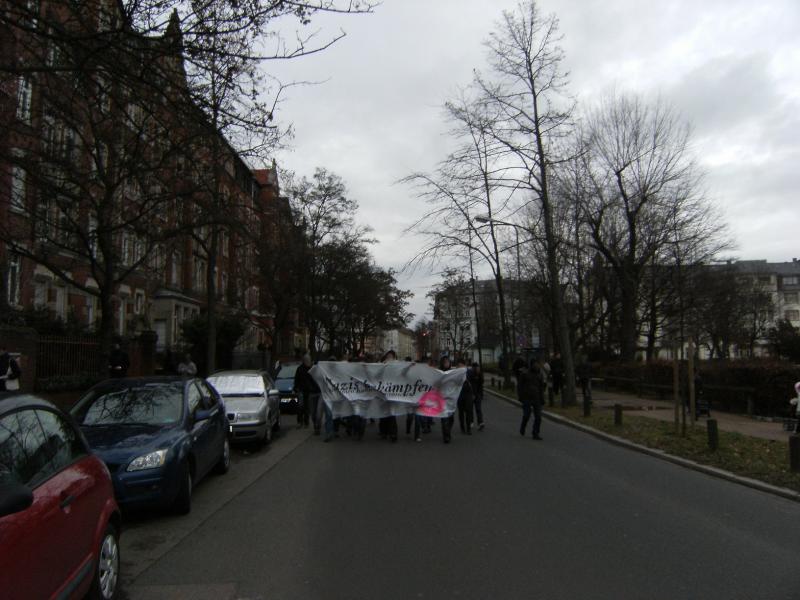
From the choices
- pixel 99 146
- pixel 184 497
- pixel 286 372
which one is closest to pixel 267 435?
pixel 184 497

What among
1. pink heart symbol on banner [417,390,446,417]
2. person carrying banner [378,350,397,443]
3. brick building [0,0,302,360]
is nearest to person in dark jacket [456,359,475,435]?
pink heart symbol on banner [417,390,446,417]

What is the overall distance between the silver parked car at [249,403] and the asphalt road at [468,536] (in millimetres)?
1744

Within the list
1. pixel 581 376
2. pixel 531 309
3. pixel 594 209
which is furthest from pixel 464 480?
pixel 531 309

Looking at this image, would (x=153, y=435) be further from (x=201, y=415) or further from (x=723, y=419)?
(x=723, y=419)

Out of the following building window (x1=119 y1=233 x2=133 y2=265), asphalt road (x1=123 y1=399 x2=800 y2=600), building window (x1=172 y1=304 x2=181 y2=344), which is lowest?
asphalt road (x1=123 y1=399 x2=800 y2=600)

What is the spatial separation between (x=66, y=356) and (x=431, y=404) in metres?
9.76

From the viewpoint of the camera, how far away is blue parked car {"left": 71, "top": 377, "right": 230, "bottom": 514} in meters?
6.68

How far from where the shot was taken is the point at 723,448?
464 inches

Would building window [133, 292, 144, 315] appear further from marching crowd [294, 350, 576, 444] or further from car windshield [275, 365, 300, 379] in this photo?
marching crowd [294, 350, 576, 444]

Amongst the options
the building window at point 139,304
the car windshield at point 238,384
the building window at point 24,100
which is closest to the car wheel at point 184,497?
the car windshield at point 238,384

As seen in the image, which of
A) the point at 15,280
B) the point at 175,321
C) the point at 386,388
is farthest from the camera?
the point at 175,321

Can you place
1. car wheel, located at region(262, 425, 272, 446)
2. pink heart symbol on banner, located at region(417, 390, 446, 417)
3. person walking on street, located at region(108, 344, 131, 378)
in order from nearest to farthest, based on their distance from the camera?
1. car wheel, located at region(262, 425, 272, 446)
2. pink heart symbol on banner, located at region(417, 390, 446, 417)
3. person walking on street, located at region(108, 344, 131, 378)

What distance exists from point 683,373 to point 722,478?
11.9 metres

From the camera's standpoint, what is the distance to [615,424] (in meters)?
15.8
